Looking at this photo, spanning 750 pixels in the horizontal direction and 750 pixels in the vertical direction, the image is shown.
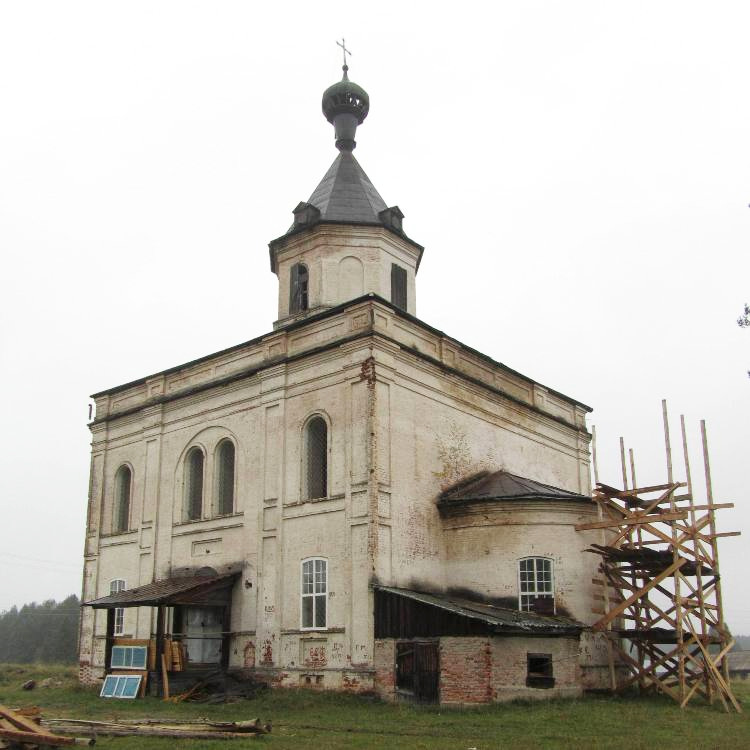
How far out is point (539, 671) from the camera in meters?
19.5

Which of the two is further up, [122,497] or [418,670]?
[122,497]

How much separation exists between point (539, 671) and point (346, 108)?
20.1 m

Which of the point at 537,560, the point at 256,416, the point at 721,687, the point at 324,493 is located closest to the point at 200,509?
the point at 256,416

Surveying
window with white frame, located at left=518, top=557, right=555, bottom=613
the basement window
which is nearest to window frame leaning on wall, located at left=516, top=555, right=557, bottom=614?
window with white frame, located at left=518, top=557, right=555, bottom=613

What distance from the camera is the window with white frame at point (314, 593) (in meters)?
21.3

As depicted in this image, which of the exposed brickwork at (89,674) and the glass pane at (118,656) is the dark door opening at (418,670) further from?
the exposed brickwork at (89,674)

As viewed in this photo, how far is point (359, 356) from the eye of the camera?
2219 centimetres

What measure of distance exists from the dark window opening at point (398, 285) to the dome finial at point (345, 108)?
6026 mm

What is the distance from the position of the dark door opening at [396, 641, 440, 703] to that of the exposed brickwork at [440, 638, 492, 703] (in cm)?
20

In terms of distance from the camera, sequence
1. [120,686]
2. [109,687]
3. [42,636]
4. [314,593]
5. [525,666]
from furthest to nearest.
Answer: [42,636]
[109,687]
[120,686]
[314,593]
[525,666]

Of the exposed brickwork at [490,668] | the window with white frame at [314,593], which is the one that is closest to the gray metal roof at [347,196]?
the window with white frame at [314,593]

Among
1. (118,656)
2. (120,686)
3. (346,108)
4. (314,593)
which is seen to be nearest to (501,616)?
(314,593)

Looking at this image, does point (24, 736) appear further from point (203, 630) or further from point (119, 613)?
point (119, 613)

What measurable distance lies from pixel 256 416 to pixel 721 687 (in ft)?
44.0
